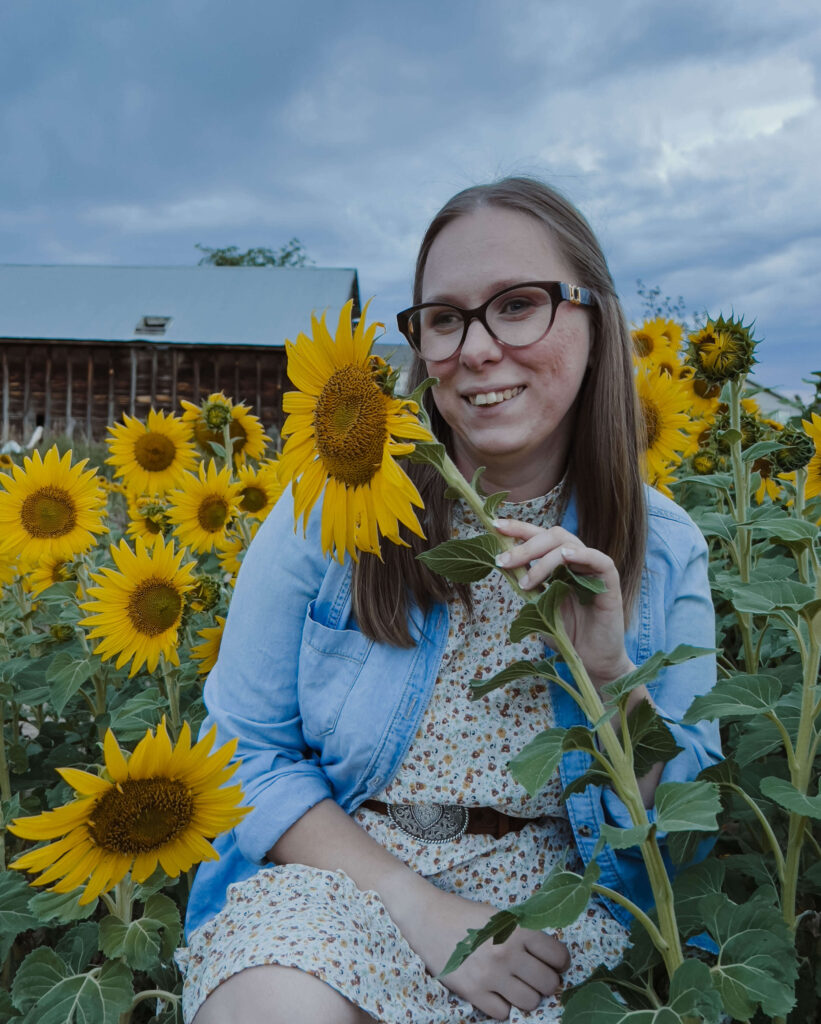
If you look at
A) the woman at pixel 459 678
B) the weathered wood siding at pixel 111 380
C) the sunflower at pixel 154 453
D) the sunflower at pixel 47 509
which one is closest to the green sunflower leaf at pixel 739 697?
the woman at pixel 459 678

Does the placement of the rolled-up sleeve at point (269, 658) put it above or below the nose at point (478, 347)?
below

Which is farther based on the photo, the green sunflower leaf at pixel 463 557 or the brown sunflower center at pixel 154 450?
the brown sunflower center at pixel 154 450

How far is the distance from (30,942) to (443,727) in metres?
1.13

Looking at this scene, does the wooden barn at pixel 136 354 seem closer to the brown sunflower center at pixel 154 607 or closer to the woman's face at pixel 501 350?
the brown sunflower center at pixel 154 607

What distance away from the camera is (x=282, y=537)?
1.70 metres

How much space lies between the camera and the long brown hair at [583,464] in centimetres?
164

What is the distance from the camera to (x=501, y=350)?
1457 millimetres

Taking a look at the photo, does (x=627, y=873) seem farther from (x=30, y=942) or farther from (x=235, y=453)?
(x=235, y=453)

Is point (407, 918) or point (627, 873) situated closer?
point (407, 918)

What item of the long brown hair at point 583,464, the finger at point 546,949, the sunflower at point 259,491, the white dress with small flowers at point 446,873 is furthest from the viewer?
the sunflower at point 259,491

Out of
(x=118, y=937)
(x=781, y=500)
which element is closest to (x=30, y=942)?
(x=118, y=937)

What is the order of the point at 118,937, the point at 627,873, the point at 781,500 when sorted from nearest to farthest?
the point at 118,937
the point at 627,873
the point at 781,500

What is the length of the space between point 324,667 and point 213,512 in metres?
0.99

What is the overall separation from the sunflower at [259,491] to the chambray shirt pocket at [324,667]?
98 cm
